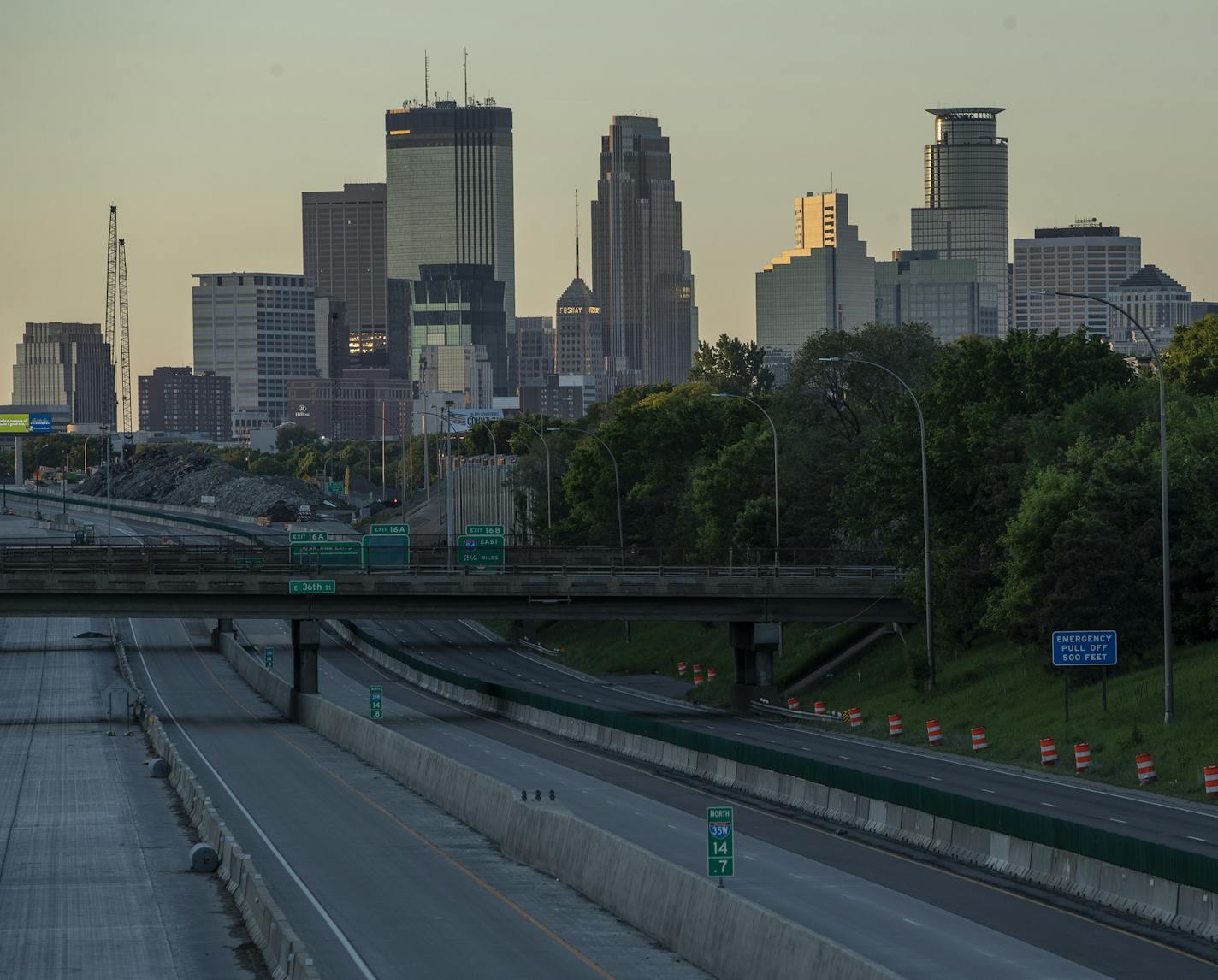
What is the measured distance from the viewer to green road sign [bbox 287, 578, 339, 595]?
274 ft

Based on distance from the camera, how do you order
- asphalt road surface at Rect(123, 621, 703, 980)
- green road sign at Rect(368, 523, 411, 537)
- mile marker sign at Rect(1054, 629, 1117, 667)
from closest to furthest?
asphalt road surface at Rect(123, 621, 703, 980) < mile marker sign at Rect(1054, 629, 1117, 667) < green road sign at Rect(368, 523, 411, 537)

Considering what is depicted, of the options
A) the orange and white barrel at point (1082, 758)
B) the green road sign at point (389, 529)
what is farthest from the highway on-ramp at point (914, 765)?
the green road sign at point (389, 529)

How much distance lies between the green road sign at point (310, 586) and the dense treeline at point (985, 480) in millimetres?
19980

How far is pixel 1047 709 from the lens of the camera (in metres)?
65.3

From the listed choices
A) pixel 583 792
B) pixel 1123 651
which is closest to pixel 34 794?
pixel 583 792

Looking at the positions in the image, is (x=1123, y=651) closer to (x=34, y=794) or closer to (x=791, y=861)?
(x=791, y=861)

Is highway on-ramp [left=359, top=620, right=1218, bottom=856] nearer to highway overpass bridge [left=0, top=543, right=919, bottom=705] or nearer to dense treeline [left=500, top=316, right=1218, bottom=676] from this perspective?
highway overpass bridge [left=0, top=543, right=919, bottom=705]

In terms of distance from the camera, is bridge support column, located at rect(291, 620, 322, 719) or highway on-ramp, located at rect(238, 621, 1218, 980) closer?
highway on-ramp, located at rect(238, 621, 1218, 980)

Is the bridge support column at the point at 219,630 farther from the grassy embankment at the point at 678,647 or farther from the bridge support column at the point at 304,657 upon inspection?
the bridge support column at the point at 304,657

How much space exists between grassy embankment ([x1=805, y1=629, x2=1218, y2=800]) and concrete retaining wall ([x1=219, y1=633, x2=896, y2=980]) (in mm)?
16275

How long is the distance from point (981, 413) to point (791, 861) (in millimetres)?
42830

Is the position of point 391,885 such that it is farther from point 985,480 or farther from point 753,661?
point 753,661

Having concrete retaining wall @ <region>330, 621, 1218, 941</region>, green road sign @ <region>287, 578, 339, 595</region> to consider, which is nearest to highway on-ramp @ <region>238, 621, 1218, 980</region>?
concrete retaining wall @ <region>330, 621, 1218, 941</region>

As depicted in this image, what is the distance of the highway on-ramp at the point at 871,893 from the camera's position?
30.8 m
